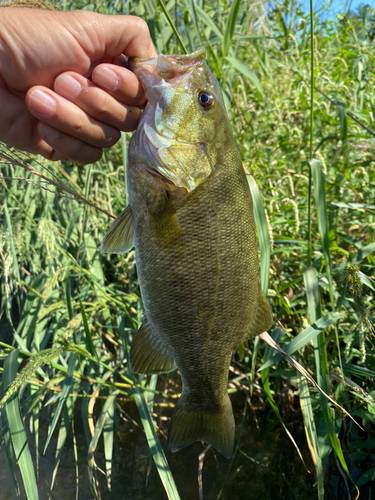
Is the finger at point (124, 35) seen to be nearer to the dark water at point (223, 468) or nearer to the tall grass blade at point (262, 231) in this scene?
the tall grass blade at point (262, 231)

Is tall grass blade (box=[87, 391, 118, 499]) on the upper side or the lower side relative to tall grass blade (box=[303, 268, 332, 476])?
lower

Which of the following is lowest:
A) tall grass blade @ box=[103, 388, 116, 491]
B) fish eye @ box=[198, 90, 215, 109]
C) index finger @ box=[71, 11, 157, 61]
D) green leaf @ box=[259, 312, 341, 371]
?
tall grass blade @ box=[103, 388, 116, 491]

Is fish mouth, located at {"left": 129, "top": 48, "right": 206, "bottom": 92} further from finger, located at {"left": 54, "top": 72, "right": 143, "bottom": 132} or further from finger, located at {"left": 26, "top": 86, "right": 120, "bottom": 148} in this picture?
finger, located at {"left": 26, "top": 86, "right": 120, "bottom": 148}

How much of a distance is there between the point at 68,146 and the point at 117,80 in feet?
1.23

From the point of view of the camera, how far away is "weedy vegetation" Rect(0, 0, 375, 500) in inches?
82.7

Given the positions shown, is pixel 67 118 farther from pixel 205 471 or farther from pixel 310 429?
pixel 205 471

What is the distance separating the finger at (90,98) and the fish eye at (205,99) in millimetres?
284

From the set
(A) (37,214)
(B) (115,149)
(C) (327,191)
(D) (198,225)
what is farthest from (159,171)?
(B) (115,149)

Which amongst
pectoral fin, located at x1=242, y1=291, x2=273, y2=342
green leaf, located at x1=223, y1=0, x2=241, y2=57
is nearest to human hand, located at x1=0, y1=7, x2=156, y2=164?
green leaf, located at x1=223, y1=0, x2=241, y2=57

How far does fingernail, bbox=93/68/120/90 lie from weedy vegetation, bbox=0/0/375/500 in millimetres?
368

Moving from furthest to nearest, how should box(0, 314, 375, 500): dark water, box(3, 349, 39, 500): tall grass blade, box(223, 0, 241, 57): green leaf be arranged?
1. box(0, 314, 375, 500): dark water
2. box(223, 0, 241, 57): green leaf
3. box(3, 349, 39, 500): tall grass blade

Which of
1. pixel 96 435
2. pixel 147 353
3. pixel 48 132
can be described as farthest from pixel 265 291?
pixel 48 132

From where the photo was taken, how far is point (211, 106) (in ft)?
5.31

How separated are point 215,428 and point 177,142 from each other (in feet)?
3.68
